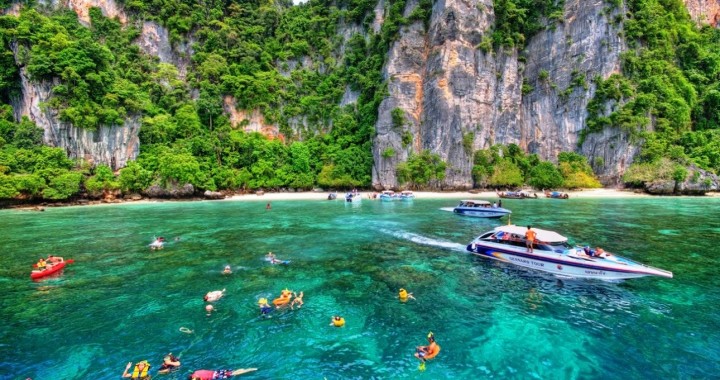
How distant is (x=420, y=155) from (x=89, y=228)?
197 ft

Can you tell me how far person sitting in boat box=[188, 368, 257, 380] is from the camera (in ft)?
30.5

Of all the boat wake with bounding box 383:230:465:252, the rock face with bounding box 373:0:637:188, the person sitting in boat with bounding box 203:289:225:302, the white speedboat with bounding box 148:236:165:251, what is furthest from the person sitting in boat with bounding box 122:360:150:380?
the rock face with bounding box 373:0:637:188

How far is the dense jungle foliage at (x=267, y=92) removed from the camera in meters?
59.1

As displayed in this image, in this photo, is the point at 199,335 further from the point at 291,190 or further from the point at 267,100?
the point at 267,100

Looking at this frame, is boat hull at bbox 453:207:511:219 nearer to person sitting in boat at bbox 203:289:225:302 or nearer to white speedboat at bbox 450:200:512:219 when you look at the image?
white speedboat at bbox 450:200:512:219

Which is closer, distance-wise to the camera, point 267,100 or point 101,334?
point 101,334

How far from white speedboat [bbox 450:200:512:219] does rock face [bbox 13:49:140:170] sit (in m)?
Answer: 63.1

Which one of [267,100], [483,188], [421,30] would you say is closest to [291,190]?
[267,100]

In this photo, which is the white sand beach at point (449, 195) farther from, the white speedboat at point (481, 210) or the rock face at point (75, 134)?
the white speedboat at point (481, 210)

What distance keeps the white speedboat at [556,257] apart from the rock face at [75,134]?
6883 cm

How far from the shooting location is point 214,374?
31.2 ft

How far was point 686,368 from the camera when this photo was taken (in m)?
9.84

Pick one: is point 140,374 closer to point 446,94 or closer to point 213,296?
point 213,296

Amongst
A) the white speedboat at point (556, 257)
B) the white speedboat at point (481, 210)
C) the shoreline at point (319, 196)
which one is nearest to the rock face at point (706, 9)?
the shoreline at point (319, 196)
